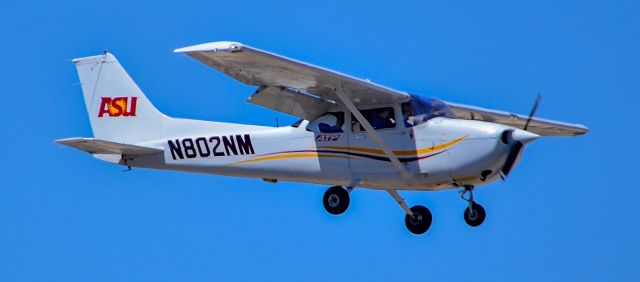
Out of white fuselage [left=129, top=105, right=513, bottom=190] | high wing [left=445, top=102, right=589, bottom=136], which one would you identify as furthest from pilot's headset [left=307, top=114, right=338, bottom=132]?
high wing [left=445, top=102, right=589, bottom=136]

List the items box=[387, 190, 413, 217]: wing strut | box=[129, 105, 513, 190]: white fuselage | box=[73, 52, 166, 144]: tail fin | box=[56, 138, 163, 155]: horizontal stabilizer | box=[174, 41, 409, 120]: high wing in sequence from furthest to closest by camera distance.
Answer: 1. box=[73, 52, 166, 144]: tail fin
2. box=[387, 190, 413, 217]: wing strut
3. box=[56, 138, 163, 155]: horizontal stabilizer
4. box=[129, 105, 513, 190]: white fuselage
5. box=[174, 41, 409, 120]: high wing

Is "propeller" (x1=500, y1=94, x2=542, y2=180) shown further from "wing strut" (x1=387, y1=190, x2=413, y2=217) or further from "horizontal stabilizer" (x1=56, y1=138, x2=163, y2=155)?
"horizontal stabilizer" (x1=56, y1=138, x2=163, y2=155)

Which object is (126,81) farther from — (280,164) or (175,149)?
(280,164)

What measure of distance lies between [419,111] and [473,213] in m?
1.74

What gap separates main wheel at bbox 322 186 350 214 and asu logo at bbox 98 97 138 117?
4.37 m

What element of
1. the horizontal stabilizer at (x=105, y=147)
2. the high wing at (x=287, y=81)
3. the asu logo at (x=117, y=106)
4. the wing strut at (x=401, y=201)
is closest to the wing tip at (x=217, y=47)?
the high wing at (x=287, y=81)

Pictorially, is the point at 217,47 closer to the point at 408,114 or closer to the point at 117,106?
the point at 408,114

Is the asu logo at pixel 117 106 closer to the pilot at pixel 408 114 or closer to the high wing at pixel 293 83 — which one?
the high wing at pixel 293 83

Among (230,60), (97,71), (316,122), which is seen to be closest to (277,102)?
(316,122)

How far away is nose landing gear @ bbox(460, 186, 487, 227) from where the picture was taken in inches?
909

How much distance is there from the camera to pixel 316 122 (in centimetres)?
2389

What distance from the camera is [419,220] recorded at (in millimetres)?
24250

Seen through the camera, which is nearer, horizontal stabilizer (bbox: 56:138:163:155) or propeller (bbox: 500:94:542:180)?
propeller (bbox: 500:94:542:180)

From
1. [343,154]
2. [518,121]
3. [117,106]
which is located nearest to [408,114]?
[343,154]
